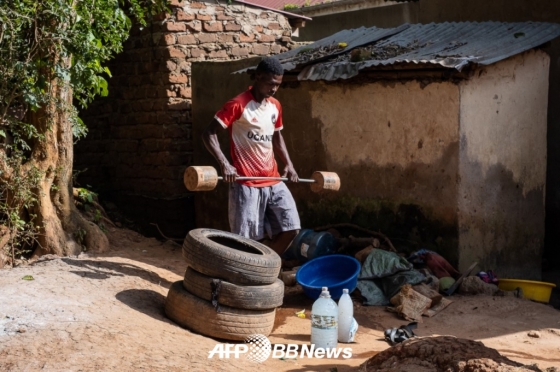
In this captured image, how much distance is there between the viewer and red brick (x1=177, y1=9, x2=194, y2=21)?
9.66 m

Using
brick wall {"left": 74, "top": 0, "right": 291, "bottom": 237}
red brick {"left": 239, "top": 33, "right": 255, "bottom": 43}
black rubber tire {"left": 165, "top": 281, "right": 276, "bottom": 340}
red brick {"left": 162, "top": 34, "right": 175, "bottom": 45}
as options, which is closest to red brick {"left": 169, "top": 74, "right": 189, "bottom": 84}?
brick wall {"left": 74, "top": 0, "right": 291, "bottom": 237}

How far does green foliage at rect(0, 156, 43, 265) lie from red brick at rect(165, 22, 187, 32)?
9.29 ft

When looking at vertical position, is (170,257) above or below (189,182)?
below

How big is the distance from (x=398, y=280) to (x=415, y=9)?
6365 mm

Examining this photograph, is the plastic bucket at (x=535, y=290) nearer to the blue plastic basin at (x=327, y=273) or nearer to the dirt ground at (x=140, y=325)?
the dirt ground at (x=140, y=325)

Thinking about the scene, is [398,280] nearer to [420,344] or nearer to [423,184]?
[423,184]

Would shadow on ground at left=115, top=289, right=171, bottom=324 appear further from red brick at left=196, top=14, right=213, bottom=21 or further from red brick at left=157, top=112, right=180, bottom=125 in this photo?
red brick at left=196, top=14, right=213, bottom=21

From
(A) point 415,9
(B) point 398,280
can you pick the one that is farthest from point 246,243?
(A) point 415,9

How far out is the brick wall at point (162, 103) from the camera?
32.1 feet

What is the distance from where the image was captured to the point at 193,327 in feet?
19.5

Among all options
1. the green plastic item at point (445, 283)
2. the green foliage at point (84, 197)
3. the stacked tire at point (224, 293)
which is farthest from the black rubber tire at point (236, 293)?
the green foliage at point (84, 197)

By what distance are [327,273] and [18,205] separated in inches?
119

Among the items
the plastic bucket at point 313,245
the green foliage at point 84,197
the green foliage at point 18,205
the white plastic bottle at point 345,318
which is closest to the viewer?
the white plastic bottle at point 345,318

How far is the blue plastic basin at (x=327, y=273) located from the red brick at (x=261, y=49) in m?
3.99
